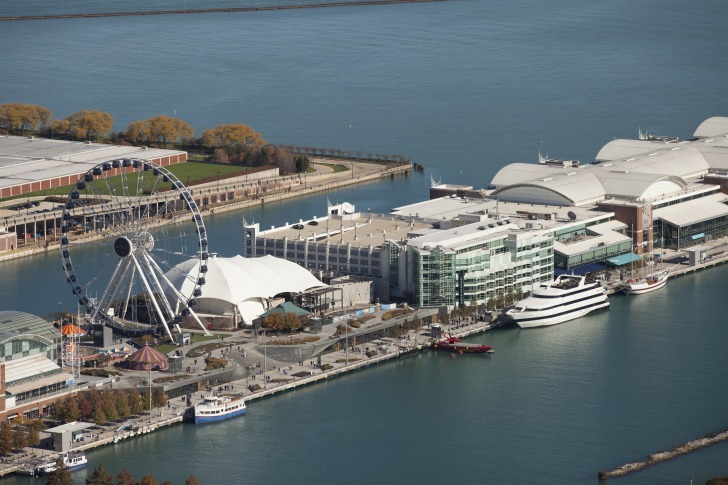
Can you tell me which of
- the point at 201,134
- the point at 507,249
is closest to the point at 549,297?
the point at 507,249

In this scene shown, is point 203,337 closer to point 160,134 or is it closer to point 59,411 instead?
point 59,411

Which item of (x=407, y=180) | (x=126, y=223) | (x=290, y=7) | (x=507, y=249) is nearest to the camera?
(x=126, y=223)

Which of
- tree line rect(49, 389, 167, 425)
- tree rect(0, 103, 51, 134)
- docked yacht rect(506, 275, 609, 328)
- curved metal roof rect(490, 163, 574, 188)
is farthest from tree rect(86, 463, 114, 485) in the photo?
tree rect(0, 103, 51, 134)

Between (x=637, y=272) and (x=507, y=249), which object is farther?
(x=637, y=272)

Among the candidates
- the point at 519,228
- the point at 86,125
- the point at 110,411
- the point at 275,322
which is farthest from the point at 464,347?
the point at 86,125

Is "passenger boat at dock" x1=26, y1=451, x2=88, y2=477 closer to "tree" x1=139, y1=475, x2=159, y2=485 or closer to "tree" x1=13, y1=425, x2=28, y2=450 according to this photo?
"tree" x1=13, y1=425, x2=28, y2=450

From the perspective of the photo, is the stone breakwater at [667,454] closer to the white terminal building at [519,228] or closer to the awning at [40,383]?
the white terminal building at [519,228]

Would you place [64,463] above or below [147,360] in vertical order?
below

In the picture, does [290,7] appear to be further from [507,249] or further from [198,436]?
[198,436]
